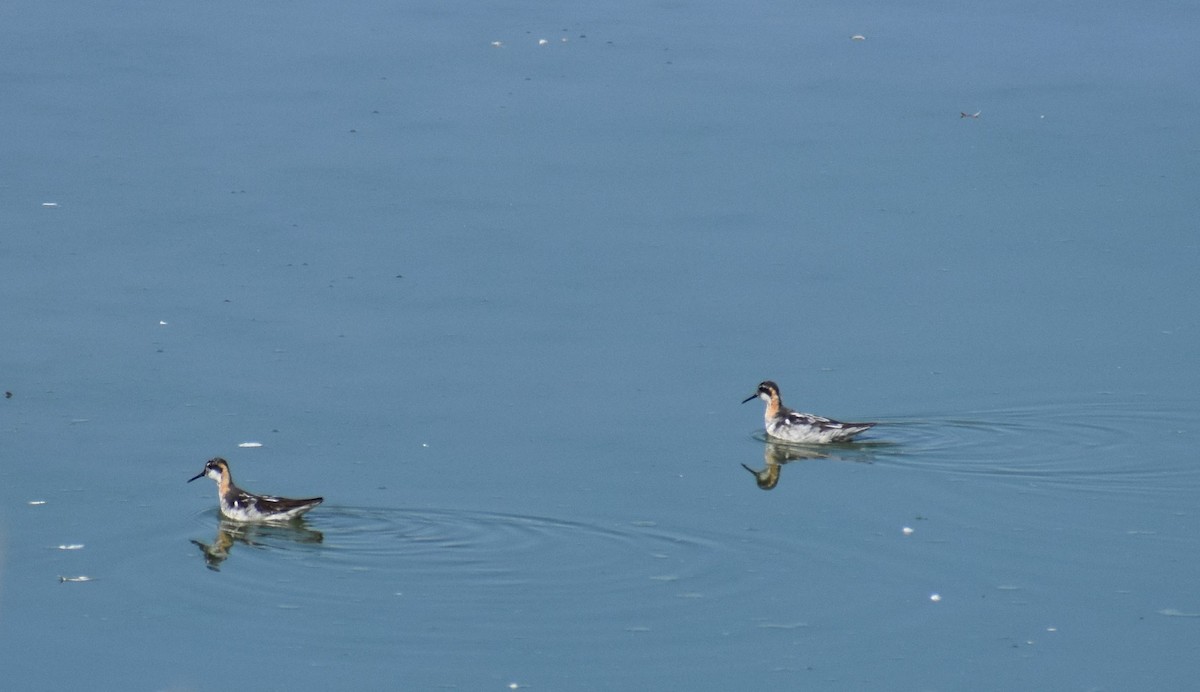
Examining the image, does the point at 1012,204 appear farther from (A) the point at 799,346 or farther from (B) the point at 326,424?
(B) the point at 326,424

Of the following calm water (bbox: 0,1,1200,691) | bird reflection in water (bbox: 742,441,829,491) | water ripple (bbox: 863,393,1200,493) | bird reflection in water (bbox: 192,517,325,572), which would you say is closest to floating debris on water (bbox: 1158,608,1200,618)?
calm water (bbox: 0,1,1200,691)

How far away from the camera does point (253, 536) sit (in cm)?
916

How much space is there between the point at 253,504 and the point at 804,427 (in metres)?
3.32

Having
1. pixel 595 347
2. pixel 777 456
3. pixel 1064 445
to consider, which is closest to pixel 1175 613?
pixel 1064 445

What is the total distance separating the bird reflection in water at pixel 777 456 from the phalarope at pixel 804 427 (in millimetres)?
58

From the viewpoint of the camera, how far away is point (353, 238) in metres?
13.3

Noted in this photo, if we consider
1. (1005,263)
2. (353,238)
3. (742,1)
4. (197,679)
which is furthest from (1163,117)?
(197,679)

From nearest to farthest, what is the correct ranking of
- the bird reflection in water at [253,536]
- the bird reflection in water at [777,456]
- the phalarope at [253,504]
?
the bird reflection in water at [253,536] < the phalarope at [253,504] < the bird reflection in water at [777,456]

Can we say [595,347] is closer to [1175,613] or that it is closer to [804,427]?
[804,427]

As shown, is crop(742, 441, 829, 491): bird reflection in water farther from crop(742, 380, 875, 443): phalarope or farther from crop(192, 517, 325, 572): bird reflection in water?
crop(192, 517, 325, 572): bird reflection in water

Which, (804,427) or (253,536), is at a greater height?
(804,427)

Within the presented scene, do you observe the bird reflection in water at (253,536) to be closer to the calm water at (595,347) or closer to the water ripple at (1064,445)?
the calm water at (595,347)

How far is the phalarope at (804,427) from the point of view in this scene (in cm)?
1050

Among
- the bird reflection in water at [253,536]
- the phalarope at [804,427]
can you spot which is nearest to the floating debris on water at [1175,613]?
the phalarope at [804,427]
